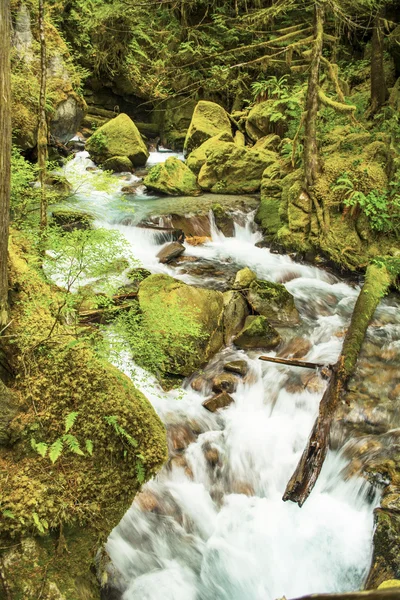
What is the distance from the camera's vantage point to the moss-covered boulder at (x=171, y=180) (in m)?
12.7

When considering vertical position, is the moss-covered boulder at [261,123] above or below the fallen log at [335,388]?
above

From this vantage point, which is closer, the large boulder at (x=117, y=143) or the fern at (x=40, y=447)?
the fern at (x=40, y=447)

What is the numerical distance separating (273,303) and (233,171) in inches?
268

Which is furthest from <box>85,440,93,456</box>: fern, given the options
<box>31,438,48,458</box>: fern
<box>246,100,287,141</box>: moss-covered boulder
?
<box>246,100,287,141</box>: moss-covered boulder

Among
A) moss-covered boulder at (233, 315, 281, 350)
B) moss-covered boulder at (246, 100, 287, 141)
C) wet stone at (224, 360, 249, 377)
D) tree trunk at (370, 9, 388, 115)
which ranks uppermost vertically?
tree trunk at (370, 9, 388, 115)

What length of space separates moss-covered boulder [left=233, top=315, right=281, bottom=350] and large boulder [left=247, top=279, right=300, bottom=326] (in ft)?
1.95

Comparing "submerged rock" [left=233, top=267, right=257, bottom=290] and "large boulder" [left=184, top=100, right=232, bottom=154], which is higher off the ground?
"large boulder" [left=184, top=100, right=232, bottom=154]

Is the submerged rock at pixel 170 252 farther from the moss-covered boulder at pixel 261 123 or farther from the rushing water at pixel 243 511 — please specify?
the moss-covered boulder at pixel 261 123

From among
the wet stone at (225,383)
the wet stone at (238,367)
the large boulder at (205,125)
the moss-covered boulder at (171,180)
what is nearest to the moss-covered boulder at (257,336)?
the wet stone at (238,367)

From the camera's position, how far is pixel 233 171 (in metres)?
13.1

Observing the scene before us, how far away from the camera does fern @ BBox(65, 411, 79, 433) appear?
2.83 m

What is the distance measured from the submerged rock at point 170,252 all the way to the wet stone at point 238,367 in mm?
3522

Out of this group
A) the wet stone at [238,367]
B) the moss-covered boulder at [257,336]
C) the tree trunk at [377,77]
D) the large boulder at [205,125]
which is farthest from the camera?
the large boulder at [205,125]

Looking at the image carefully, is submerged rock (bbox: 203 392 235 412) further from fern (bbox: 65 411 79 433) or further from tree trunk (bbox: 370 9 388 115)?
tree trunk (bbox: 370 9 388 115)
